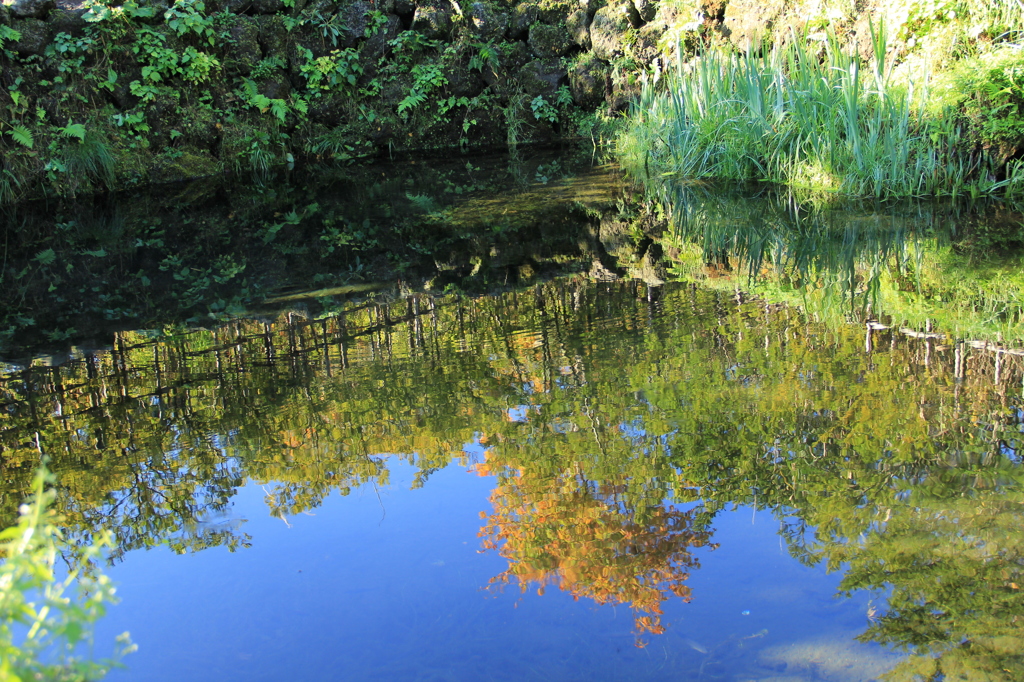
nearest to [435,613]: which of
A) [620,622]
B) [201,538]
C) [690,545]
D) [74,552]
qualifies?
[620,622]

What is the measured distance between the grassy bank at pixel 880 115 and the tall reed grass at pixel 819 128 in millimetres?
11

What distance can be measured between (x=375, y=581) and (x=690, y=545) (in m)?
1.02

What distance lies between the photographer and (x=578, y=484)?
3039 mm

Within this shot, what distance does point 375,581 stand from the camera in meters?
2.63

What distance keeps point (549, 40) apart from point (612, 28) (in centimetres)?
118

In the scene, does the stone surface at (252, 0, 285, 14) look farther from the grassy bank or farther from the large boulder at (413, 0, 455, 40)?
the grassy bank

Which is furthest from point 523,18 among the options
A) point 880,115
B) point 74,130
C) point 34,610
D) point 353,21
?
point 34,610

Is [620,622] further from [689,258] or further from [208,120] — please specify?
[208,120]

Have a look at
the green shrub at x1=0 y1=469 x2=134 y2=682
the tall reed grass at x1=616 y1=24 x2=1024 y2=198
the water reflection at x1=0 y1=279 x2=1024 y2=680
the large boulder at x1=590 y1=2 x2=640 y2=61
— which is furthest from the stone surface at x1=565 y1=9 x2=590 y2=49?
the green shrub at x1=0 y1=469 x2=134 y2=682

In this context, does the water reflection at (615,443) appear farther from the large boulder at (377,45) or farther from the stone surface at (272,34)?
the large boulder at (377,45)

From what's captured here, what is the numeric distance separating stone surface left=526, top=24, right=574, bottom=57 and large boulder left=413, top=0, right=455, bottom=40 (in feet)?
4.39

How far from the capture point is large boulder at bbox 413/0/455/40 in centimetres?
1298

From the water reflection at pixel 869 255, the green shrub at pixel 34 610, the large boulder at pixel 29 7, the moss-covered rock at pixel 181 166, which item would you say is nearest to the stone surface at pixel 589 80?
the water reflection at pixel 869 255

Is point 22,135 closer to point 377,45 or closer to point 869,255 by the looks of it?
point 377,45
